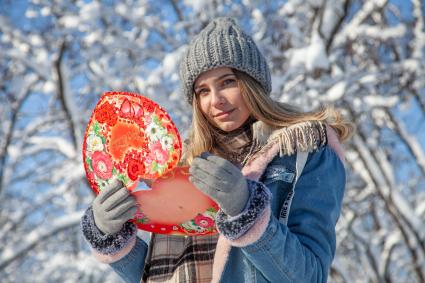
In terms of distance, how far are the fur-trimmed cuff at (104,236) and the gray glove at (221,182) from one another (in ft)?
1.20

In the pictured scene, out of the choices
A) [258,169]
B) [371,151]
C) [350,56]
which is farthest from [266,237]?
[350,56]

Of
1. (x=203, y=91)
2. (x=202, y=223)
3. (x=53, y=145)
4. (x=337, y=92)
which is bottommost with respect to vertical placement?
(x=202, y=223)

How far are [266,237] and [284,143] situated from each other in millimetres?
343

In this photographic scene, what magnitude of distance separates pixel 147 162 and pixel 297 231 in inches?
17.4

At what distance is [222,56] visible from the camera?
61.9 inches

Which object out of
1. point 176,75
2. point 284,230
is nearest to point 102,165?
point 284,230

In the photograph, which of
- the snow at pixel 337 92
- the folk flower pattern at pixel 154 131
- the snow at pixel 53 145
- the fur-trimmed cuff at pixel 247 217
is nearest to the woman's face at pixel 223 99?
the folk flower pattern at pixel 154 131

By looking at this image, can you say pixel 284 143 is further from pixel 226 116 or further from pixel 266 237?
pixel 266 237

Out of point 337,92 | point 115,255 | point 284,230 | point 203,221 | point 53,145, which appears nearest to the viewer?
point 284,230

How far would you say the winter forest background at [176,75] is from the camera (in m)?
4.28

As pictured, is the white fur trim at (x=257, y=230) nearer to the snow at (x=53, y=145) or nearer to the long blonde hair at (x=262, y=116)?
the long blonde hair at (x=262, y=116)

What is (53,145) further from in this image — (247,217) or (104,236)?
(247,217)

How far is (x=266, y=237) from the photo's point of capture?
1.18m

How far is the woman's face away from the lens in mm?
1563
